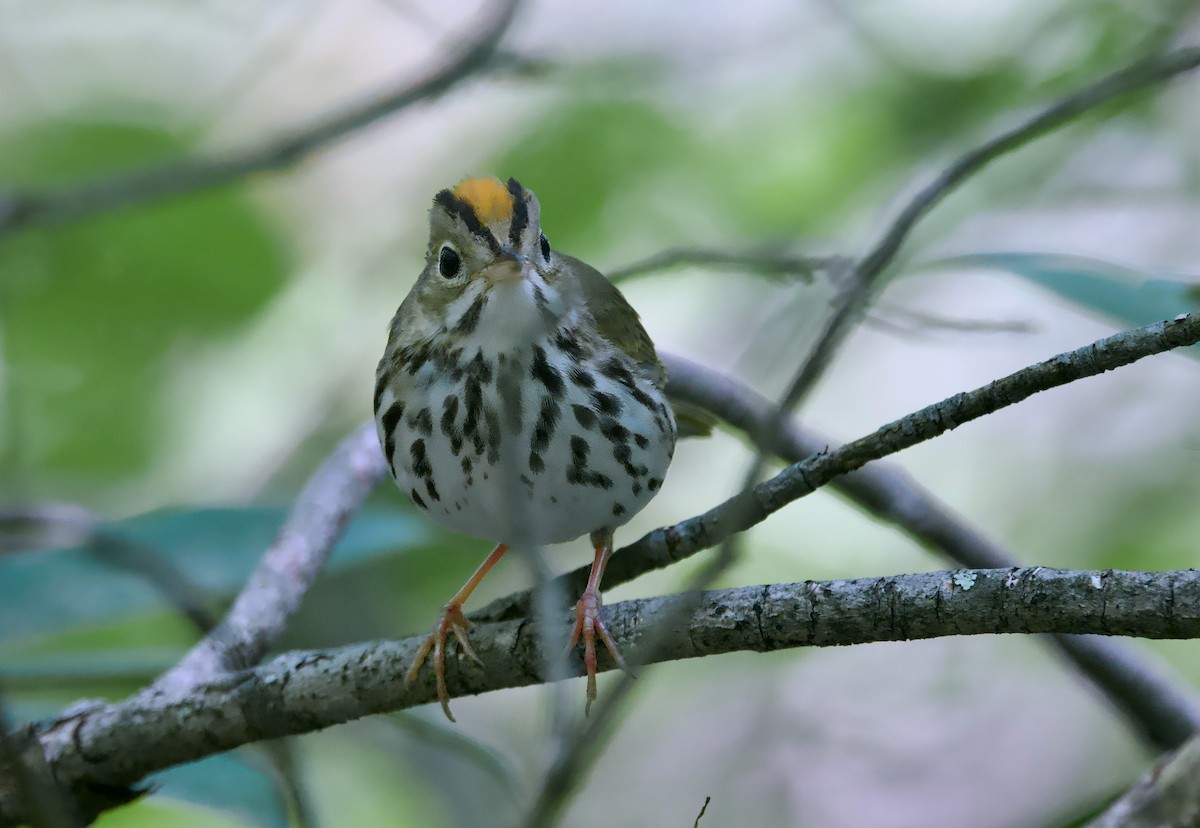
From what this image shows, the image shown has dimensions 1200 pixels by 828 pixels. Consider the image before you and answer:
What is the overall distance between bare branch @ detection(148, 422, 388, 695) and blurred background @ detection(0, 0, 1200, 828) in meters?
1.30

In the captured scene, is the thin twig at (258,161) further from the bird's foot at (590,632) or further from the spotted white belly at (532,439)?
the bird's foot at (590,632)

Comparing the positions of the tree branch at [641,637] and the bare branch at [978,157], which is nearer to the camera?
the tree branch at [641,637]

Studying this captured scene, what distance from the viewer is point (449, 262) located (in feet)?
10.1

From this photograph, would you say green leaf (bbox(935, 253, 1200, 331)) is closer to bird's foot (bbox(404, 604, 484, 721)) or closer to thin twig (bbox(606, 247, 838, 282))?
thin twig (bbox(606, 247, 838, 282))

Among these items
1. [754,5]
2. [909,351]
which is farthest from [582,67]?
[909,351]

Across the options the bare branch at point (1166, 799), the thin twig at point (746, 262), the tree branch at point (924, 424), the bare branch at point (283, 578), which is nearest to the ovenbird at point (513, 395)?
the thin twig at point (746, 262)

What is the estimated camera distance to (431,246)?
3250 millimetres

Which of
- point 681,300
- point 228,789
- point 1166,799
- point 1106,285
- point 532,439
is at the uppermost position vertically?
point 681,300

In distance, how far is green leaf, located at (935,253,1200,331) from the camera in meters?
2.48

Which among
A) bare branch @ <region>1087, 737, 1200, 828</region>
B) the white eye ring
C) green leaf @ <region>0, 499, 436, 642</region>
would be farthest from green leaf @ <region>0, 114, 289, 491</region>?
bare branch @ <region>1087, 737, 1200, 828</region>

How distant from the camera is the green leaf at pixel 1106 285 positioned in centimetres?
248

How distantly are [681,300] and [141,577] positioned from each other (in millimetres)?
3175

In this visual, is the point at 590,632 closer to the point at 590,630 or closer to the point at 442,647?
the point at 590,630

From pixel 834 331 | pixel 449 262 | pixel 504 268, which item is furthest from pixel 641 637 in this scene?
pixel 449 262
